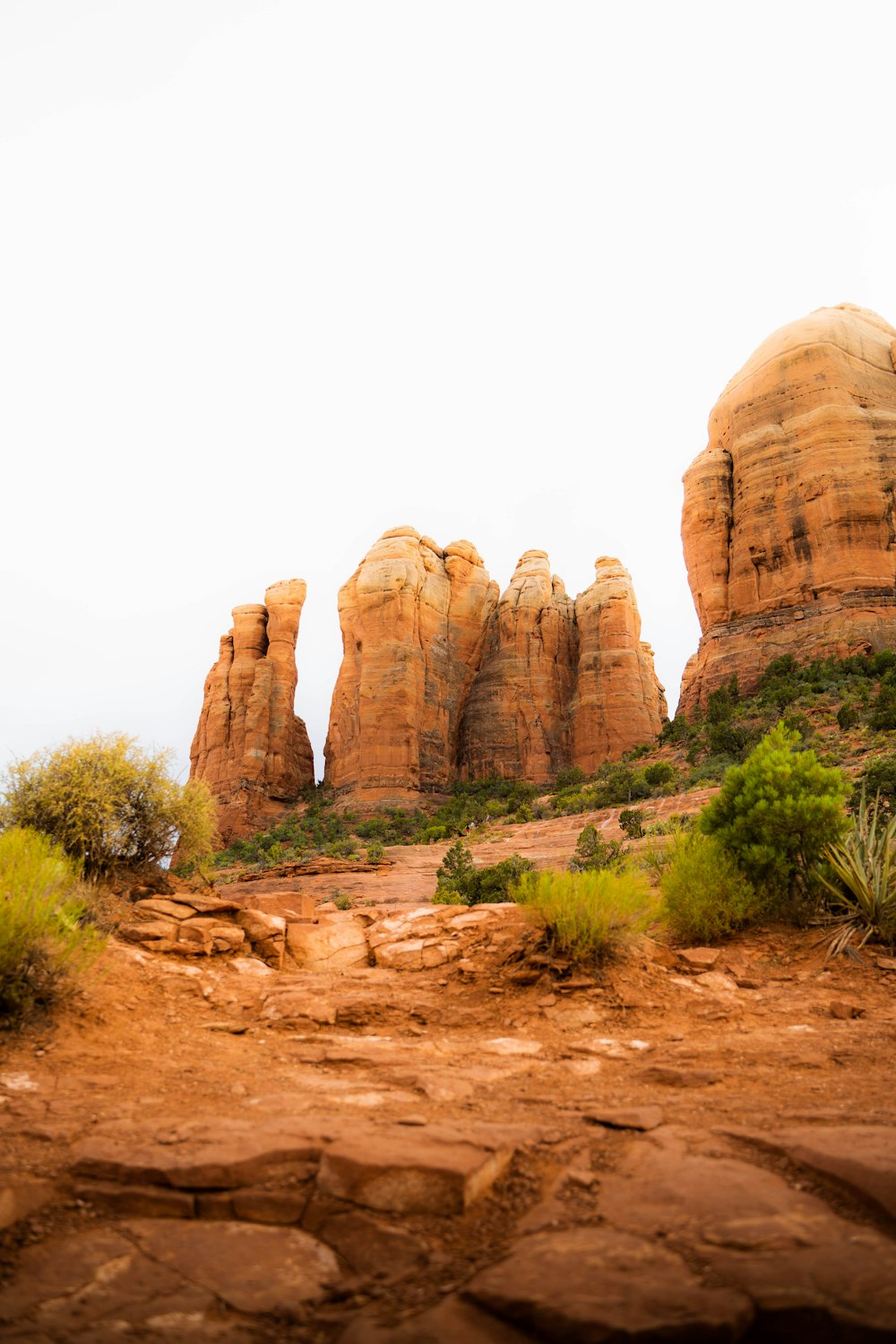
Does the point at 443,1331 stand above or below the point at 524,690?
below

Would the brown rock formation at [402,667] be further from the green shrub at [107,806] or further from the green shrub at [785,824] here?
the green shrub at [785,824]

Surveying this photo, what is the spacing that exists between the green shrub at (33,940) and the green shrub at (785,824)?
6.71 m

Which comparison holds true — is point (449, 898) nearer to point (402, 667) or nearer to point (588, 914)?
point (588, 914)

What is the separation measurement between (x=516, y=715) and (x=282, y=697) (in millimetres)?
16948

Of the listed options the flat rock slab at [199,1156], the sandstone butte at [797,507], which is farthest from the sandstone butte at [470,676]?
the flat rock slab at [199,1156]

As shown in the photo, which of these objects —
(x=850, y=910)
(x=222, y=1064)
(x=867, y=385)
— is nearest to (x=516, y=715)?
(x=867, y=385)

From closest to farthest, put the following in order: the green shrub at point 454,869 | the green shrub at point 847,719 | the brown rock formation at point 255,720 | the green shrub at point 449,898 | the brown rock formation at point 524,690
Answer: the green shrub at point 449,898, the green shrub at point 454,869, the green shrub at point 847,719, the brown rock formation at point 255,720, the brown rock formation at point 524,690

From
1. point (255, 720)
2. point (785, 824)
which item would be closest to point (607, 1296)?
point (785, 824)

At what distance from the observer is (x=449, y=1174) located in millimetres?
2725

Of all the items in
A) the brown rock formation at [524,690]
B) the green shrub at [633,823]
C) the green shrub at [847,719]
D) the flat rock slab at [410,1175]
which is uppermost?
the brown rock formation at [524,690]

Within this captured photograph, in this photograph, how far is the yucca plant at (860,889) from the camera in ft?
23.9

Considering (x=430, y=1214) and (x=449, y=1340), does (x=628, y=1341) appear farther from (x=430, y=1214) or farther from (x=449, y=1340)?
(x=430, y=1214)

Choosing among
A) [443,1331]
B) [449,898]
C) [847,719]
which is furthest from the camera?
[847,719]

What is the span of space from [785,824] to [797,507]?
38404 millimetres
